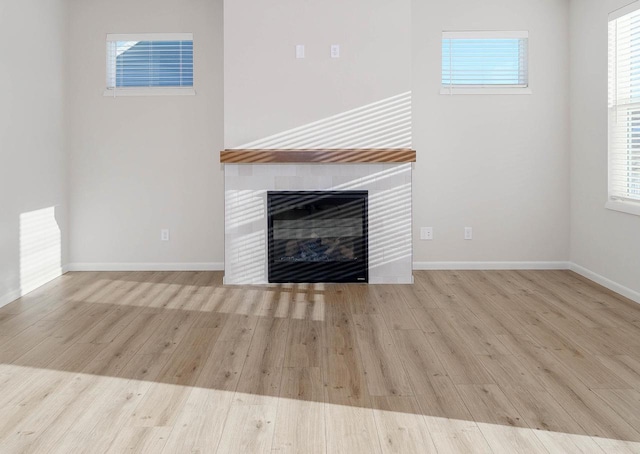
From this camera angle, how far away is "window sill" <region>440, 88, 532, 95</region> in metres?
5.85

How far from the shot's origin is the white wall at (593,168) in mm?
4859

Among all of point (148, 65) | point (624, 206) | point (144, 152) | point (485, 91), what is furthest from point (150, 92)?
point (624, 206)

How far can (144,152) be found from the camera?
5.91m

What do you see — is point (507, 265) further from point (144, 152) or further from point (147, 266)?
point (144, 152)

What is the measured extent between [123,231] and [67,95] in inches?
52.9

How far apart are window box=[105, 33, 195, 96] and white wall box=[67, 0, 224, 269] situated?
0.08 metres

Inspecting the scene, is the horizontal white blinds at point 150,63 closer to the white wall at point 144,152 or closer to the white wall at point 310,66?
the white wall at point 144,152

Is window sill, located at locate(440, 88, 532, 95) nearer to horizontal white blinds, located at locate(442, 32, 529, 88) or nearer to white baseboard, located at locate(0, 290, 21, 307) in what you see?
horizontal white blinds, located at locate(442, 32, 529, 88)

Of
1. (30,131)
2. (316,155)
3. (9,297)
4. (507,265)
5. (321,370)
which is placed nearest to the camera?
(321,370)

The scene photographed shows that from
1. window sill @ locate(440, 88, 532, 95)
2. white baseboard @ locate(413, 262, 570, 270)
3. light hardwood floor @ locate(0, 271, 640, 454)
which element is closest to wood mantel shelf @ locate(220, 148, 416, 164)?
window sill @ locate(440, 88, 532, 95)

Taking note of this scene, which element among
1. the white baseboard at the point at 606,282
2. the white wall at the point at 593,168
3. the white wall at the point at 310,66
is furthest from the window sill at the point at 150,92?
the white baseboard at the point at 606,282

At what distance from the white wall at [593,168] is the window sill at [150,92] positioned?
3.48 m

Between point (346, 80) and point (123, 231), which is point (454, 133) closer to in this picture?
point (346, 80)

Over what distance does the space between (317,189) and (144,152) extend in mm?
1737
